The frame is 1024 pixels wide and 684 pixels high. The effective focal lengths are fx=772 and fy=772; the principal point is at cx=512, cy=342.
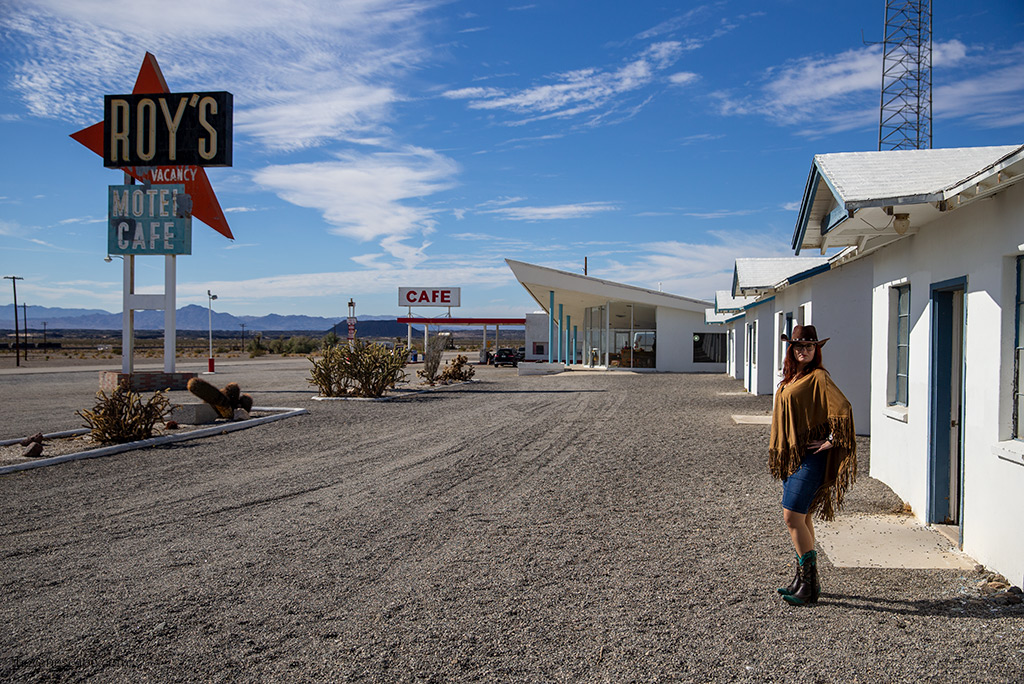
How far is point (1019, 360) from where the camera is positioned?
5121 millimetres

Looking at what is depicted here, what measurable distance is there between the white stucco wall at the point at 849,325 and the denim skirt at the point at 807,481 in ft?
31.3

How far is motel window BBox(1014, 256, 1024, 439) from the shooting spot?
16.8 ft

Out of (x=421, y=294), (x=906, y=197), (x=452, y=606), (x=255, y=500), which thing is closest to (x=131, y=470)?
(x=255, y=500)

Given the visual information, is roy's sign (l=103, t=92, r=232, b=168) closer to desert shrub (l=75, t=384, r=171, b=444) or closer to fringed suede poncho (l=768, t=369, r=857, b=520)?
desert shrub (l=75, t=384, r=171, b=444)

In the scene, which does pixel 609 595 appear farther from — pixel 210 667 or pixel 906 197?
pixel 906 197

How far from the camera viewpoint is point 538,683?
150 inches

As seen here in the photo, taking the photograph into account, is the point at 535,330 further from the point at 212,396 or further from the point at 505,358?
the point at 212,396

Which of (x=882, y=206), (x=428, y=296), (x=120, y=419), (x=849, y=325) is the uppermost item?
(x=428, y=296)

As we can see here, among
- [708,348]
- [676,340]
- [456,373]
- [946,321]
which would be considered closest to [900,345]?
[946,321]

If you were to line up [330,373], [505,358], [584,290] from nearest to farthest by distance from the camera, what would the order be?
[330,373] < [584,290] < [505,358]

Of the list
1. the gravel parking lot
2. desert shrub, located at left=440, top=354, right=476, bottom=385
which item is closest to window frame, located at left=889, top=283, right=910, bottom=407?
the gravel parking lot

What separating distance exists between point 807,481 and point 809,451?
186 mm

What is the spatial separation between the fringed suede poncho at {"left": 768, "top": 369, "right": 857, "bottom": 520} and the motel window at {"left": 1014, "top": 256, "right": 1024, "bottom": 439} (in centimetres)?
130

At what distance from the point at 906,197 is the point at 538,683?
4.56m
